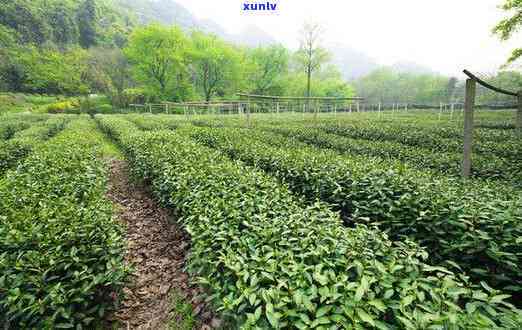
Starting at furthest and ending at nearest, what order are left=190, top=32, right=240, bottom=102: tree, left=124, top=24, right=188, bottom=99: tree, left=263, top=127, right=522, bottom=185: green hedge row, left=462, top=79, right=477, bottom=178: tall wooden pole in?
1. left=190, top=32, right=240, bottom=102: tree
2. left=124, top=24, right=188, bottom=99: tree
3. left=263, top=127, right=522, bottom=185: green hedge row
4. left=462, top=79, right=477, bottom=178: tall wooden pole

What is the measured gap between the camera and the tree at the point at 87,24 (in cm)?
7038

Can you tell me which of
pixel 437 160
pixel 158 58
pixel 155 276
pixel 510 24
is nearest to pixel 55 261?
pixel 155 276

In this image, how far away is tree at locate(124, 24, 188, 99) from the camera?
4266cm

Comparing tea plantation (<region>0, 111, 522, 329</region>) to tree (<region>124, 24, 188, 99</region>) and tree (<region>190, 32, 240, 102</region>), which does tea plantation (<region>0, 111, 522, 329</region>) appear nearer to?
tree (<region>124, 24, 188, 99</region>)

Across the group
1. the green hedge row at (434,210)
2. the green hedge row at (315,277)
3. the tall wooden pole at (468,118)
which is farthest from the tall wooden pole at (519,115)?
the green hedge row at (315,277)

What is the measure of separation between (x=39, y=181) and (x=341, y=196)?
170 inches

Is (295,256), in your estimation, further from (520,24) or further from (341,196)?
(520,24)

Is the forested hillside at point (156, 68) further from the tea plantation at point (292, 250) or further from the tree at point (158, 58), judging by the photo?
the tea plantation at point (292, 250)

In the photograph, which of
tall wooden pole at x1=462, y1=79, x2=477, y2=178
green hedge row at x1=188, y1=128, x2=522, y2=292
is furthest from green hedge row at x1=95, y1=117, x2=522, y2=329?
tall wooden pole at x1=462, y1=79, x2=477, y2=178

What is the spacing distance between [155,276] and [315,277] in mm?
2691

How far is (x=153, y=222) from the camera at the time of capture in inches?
202

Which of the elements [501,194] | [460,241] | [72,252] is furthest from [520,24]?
[72,252]

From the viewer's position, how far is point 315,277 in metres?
1.68

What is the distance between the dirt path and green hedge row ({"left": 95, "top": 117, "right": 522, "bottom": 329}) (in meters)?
0.78
